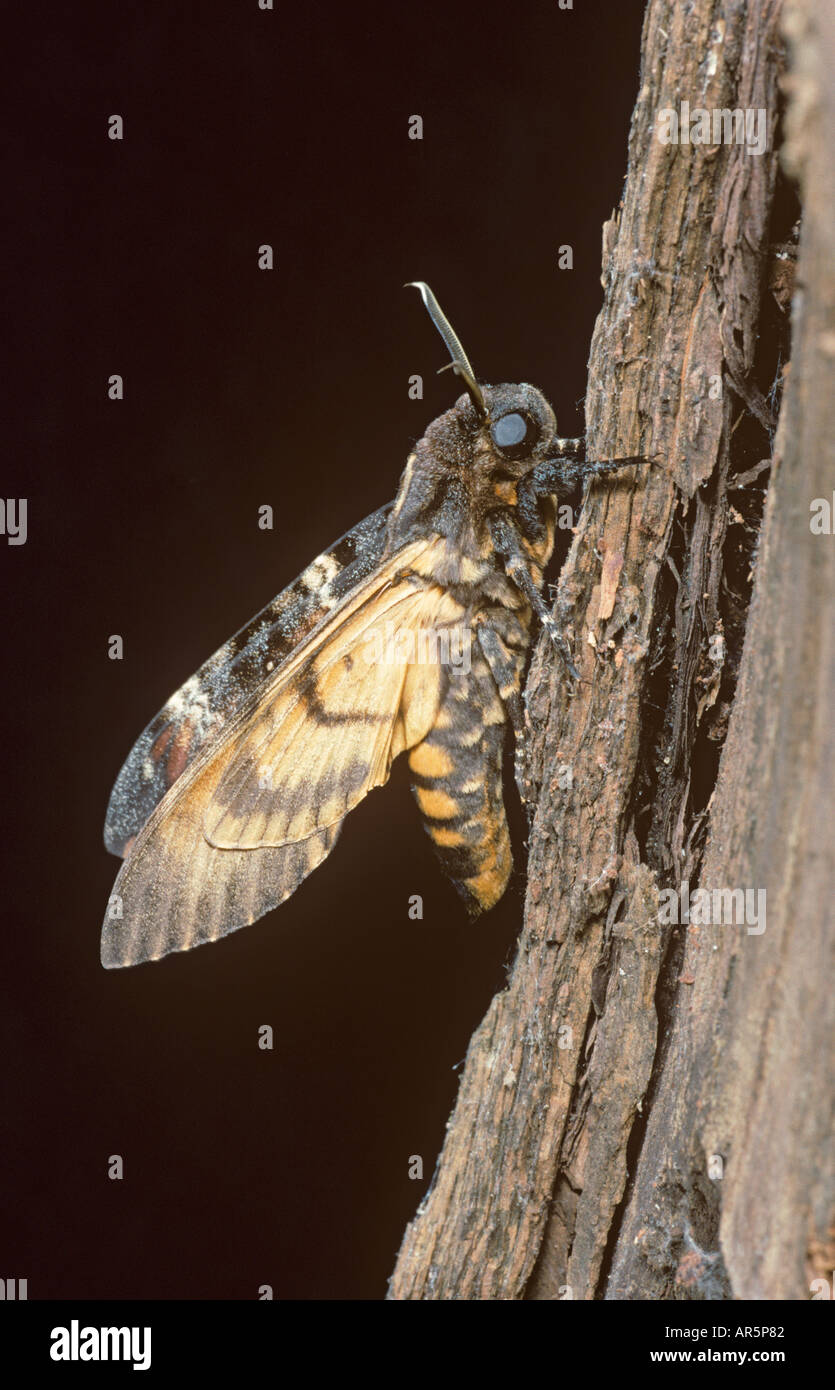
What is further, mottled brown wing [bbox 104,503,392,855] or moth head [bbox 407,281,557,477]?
mottled brown wing [bbox 104,503,392,855]

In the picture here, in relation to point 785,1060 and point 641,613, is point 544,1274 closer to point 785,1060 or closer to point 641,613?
point 785,1060

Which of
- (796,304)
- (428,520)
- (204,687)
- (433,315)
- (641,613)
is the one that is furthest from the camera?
(204,687)

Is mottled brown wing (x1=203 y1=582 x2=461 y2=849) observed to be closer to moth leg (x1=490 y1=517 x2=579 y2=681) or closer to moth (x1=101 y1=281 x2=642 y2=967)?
moth (x1=101 y1=281 x2=642 y2=967)

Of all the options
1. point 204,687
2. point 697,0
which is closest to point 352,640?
point 204,687

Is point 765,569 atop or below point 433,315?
below

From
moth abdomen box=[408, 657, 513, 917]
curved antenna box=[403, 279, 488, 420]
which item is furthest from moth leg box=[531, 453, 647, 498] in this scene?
moth abdomen box=[408, 657, 513, 917]

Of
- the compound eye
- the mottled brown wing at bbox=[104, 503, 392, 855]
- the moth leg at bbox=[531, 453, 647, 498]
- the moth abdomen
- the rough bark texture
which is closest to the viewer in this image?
the rough bark texture

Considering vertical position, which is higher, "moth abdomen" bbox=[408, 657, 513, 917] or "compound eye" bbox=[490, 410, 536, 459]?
"compound eye" bbox=[490, 410, 536, 459]

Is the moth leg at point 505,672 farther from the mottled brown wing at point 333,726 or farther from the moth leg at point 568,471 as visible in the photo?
the moth leg at point 568,471
